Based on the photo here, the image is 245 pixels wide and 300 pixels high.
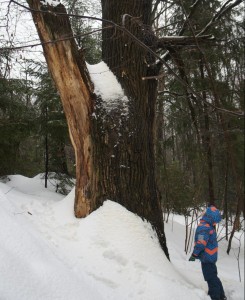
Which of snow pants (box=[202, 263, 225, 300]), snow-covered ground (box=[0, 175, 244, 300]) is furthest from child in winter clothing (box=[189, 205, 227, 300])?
snow-covered ground (box=[0, 175, 244, 300])

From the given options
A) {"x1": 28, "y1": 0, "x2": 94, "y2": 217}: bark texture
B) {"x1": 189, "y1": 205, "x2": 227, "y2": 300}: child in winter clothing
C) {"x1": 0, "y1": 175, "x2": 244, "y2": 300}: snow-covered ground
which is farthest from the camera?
{"x1": 189, "y1": 205, "x2": 227, "y2": 300}: child in winter clothing

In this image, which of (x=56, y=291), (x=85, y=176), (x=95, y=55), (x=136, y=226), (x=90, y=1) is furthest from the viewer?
(x=90, y=1)

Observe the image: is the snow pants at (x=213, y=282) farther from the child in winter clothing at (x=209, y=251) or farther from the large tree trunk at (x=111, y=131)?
the large tree trunk at (x=111, y=131)

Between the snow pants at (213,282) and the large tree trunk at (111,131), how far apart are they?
658 millimetres

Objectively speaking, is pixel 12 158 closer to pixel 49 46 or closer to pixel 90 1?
pixel 49 46

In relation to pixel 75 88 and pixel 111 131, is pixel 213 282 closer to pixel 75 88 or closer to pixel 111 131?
pixel 111 131

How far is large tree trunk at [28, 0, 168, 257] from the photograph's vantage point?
14.9ft

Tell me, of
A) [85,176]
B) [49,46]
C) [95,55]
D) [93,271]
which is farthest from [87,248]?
[95,55]

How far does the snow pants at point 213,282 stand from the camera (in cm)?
443

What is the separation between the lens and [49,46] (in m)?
4.51

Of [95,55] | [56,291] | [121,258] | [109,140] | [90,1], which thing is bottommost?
[121,258]

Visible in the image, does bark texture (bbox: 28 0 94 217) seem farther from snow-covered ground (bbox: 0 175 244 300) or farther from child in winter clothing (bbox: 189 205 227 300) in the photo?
child in winter clothing (bbox: 189 205 227 300)

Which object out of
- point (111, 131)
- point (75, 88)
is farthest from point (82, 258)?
point (75, 88)

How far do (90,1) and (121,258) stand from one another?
723 centimetres
